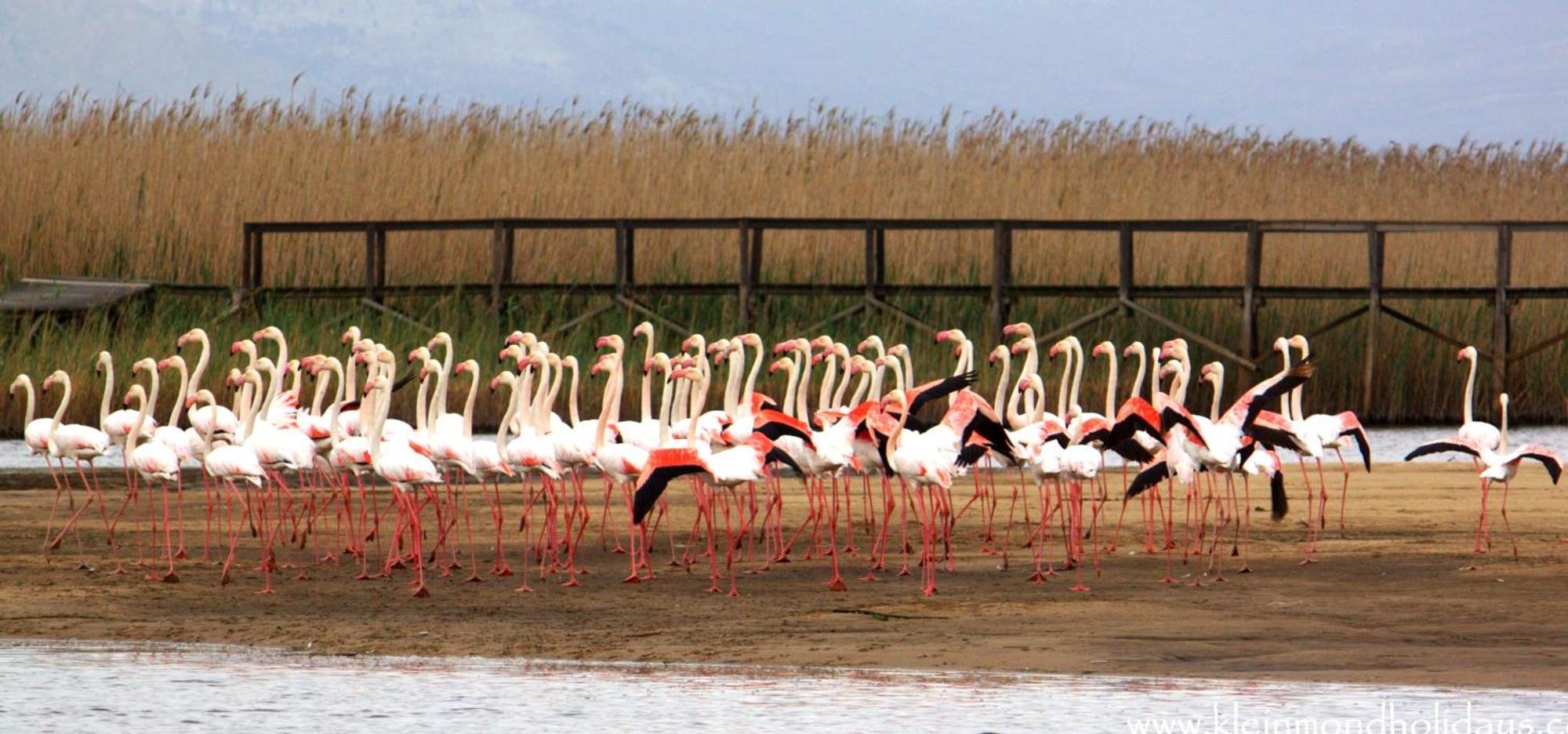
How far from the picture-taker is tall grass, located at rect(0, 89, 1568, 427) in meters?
24.4

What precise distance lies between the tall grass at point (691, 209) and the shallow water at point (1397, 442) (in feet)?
3.34

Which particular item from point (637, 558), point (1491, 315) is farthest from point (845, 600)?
point (1491, 315)

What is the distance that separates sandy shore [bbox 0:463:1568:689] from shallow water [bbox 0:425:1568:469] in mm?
5486

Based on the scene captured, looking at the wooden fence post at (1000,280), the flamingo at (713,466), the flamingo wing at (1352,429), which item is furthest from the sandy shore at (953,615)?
the wooden fence post at (1000,280)

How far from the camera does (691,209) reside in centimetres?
2928

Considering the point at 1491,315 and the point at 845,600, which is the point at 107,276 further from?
the point at 845,600

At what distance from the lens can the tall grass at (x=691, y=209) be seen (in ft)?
80.0

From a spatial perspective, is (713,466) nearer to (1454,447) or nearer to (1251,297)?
(1454,447)

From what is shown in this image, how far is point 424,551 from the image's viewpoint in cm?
1305

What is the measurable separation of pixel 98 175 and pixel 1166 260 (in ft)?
43.0

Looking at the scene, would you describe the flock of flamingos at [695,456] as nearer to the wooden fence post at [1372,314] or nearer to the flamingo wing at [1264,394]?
the flamingo wing at [1264,394]

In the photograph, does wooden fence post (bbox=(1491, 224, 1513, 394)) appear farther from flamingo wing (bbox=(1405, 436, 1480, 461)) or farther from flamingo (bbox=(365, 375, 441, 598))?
flamingo (bbox=(365, 375, 441, 598))

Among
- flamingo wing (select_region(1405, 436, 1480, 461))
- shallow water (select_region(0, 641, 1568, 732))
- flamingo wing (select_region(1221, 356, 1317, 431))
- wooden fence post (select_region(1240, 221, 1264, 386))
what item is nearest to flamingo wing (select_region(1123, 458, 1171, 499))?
flamingo wing (select_region(1221, 356, 1317, 431))

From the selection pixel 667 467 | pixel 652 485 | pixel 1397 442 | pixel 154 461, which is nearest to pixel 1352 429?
pixel 667 467
